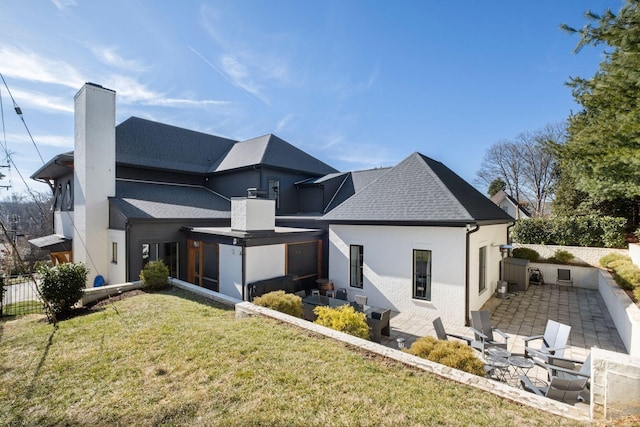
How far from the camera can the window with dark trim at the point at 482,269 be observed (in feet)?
33.5

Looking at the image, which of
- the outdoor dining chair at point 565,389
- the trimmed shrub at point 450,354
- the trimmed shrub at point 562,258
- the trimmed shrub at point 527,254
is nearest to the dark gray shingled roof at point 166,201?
the trimmed shrub at point 450,354

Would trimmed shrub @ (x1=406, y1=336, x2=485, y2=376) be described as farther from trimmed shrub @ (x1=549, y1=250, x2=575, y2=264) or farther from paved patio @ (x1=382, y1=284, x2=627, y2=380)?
trimmed shrub @ (x1=549, y1=250, x2=575, y2=264)

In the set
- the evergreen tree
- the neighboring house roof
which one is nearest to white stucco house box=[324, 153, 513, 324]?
the evergreen tree

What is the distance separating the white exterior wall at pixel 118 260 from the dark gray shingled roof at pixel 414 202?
874 centimetres

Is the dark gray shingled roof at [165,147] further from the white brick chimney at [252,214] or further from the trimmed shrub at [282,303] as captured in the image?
the trimmed shrub at [282,303]

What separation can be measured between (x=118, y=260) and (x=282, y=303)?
9.06 metres

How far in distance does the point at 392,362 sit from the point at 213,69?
53.1 feet

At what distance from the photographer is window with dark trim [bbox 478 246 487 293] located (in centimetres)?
1022

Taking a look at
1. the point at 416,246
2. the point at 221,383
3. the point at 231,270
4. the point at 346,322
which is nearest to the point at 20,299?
the point at 231,270

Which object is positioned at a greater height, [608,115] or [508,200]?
[608,115]

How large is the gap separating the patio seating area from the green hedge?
578 cm

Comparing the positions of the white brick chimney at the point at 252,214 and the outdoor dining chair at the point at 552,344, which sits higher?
the white brick chimney at the point at 252,214

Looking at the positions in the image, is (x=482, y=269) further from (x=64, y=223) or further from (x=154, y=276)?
(x=64, y=223)

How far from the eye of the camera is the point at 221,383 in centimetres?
437
